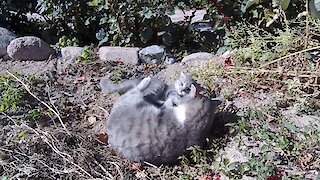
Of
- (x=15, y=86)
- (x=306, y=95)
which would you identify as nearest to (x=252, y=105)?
(x=306, y=95)

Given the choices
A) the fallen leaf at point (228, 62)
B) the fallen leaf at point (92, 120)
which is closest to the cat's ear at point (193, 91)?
the fallen leaf at point (92, 120)

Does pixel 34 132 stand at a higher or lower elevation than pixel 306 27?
lower

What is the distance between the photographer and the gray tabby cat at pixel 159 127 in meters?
3.02

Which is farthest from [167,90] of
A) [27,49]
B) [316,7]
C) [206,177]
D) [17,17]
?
[17,17]

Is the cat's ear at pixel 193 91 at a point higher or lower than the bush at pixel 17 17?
higher

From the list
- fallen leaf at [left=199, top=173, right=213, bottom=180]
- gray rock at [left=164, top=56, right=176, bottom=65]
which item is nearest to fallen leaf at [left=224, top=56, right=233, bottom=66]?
gray rock at [left=164, top=56, right=176, bottom=65]

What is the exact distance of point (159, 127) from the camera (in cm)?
302

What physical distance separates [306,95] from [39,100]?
1.55 metres

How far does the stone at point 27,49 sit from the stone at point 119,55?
42cm

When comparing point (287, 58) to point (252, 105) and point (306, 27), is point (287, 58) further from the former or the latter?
point (252, 105)

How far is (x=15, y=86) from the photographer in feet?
12.1

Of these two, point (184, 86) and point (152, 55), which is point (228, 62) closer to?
point (152, 55)

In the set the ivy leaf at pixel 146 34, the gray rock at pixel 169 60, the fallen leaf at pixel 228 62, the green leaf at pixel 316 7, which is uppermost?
the green leaf at pixel 316 7

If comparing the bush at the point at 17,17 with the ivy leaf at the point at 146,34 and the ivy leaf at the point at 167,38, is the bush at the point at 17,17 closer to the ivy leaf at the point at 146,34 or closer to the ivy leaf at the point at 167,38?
the ivy leaf at the point at 146,34
